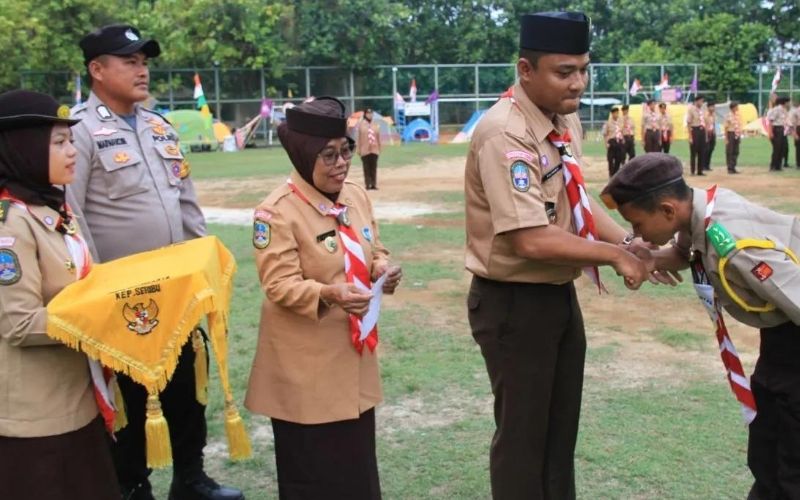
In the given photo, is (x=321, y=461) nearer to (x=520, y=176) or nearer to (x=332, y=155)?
(x=332, y=155)

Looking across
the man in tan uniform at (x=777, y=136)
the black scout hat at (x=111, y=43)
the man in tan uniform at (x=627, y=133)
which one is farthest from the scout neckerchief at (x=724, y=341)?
the man in tan uniform at (x=777, y=136)

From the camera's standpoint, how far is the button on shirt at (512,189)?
297cm

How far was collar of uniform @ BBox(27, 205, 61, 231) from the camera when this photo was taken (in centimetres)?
290

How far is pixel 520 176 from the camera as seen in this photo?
297 centimetres

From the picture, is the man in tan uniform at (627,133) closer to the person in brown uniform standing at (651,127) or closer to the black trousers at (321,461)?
the person in brown uniform standing at (651,127)

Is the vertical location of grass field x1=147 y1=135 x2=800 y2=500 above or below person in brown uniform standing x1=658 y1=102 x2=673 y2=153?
below

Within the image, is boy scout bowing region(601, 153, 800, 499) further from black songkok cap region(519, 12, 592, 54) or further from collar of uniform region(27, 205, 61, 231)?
collar of uniform region(27, 205, 61, 231)

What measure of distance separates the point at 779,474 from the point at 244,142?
33041 mm

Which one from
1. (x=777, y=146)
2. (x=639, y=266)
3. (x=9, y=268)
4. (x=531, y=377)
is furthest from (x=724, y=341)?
(x=777, y=146)

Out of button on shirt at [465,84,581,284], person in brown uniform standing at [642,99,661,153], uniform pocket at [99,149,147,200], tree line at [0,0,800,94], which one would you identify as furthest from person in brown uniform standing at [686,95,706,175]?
uniform pocket at [99,149,147,200]

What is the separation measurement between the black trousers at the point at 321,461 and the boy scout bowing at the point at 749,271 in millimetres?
1313

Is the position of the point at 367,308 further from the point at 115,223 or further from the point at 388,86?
the point at 388,86

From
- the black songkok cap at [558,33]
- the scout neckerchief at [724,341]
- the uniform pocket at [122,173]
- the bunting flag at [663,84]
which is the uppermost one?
the bunting flag at [663,84]

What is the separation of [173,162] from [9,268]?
1.30 metres
